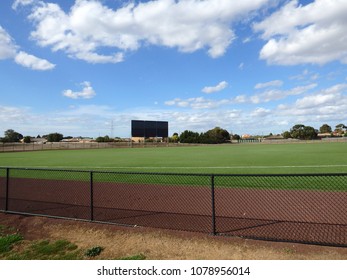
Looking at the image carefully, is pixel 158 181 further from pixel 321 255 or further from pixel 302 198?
pixel 321 255

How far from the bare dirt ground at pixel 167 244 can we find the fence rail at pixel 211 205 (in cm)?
36

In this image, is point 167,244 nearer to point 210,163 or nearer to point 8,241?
point 8,241

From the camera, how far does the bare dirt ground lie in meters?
5.43

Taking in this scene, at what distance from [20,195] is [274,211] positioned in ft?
28.7

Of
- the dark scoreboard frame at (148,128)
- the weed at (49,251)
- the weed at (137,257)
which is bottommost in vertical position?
the weed at (49,251)

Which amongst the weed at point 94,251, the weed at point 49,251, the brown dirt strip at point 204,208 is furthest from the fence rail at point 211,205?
the weed at point 94,251

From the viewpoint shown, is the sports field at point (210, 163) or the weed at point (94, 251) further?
the sports field at point (210, 163)

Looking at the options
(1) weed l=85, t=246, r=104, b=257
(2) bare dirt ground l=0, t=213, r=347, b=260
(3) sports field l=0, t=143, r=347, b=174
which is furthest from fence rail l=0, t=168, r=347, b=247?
(3) sports field l=0, t=143, r=347, b=174

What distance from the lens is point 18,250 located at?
20.1 ft

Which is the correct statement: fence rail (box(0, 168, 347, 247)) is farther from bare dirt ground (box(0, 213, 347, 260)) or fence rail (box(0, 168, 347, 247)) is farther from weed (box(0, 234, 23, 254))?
weed (box(0, 234, 23, 254))

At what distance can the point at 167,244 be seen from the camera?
239 inches

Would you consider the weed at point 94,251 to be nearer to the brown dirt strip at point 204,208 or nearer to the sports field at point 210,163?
the brown dirt strip at point 204,208

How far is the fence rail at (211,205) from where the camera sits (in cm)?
686

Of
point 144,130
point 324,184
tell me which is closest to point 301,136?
point 144,130
